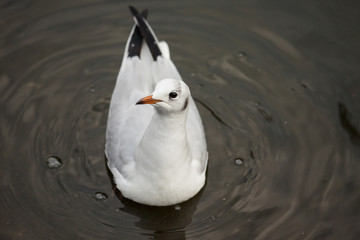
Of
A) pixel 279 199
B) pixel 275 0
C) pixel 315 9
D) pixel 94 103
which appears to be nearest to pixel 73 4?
pixel 94 103

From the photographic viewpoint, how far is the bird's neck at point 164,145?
13.8 ft

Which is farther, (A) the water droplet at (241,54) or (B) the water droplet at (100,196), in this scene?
(A) the water droplet at (241,54)

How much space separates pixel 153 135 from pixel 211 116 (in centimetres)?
163

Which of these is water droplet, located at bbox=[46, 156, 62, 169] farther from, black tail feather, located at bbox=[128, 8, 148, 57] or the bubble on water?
black tail feather, located at bbox=[128, 8, 148, 57]

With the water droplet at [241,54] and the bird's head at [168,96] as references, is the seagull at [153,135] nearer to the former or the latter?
the bird's head at [168,96]

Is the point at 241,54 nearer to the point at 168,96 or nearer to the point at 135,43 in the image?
the point at 135,43

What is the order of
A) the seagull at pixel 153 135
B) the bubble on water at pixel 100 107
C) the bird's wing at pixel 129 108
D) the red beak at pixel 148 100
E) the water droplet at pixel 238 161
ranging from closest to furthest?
the red beak at pixel 148 100
the seagull at pixel 153 135
the bird's wing at pixel 129 108
the water droplet at pixel 238 161
the bubble on water at pixel 100 107

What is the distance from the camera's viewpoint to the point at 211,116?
5789 mm

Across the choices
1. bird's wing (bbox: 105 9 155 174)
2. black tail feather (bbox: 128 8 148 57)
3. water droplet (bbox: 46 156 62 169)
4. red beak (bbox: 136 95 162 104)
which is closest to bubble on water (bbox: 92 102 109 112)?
bird's wing (bbox: 105 9 155 174)

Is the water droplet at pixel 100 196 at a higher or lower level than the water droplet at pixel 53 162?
lower

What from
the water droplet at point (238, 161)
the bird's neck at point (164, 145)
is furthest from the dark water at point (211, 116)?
the bird's neck at point (164, 145)

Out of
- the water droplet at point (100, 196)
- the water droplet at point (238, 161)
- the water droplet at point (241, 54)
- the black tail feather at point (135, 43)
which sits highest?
the black tail feather at point (135, 43)

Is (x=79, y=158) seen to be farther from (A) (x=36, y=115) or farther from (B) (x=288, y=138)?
(B) (x=288, y=138)

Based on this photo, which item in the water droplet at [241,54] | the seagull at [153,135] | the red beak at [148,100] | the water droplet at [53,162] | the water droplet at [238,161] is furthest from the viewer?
the water droplet at [241,54]
